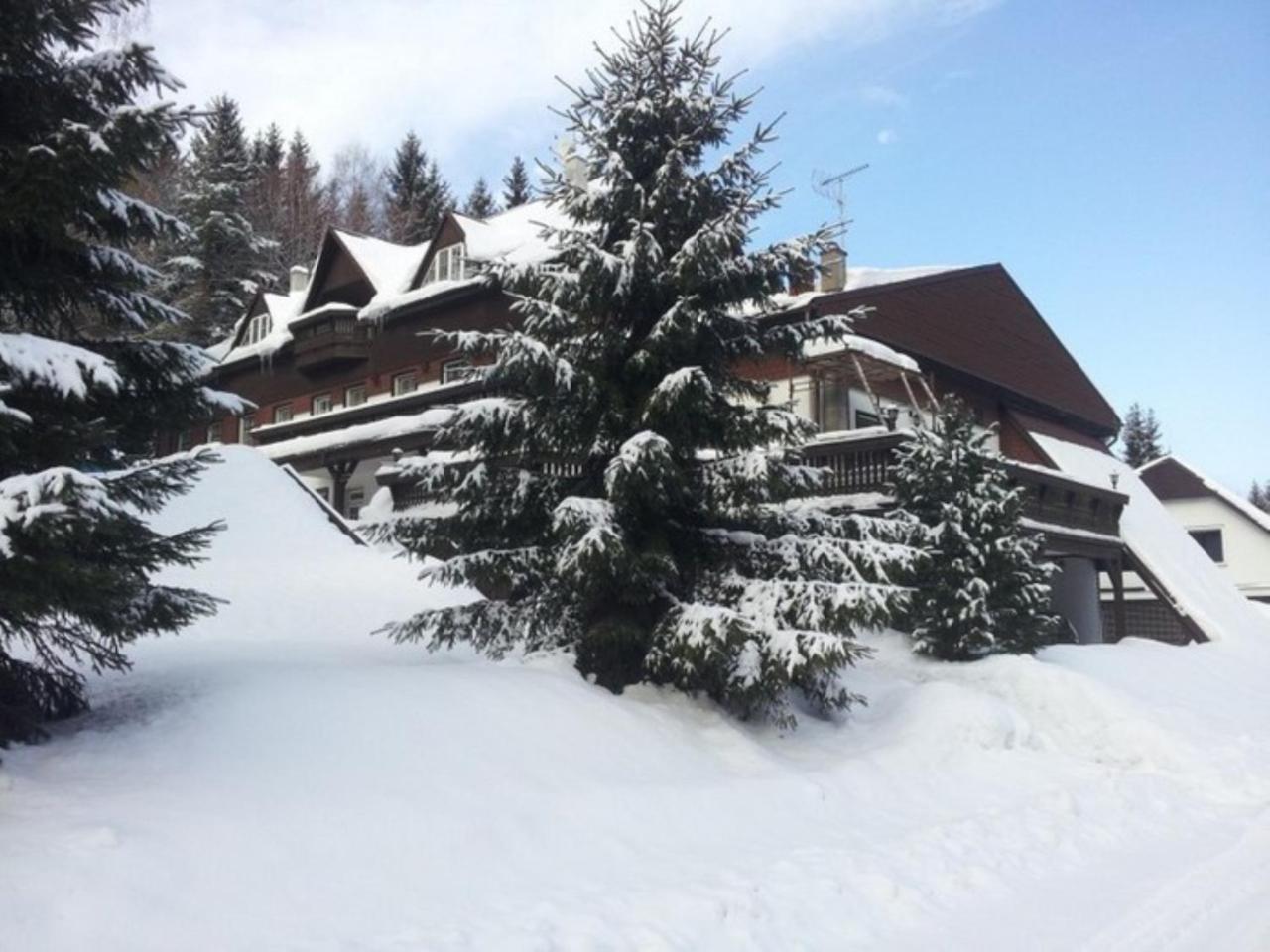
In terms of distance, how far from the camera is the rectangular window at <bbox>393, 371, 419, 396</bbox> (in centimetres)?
3108

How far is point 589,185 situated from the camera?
10.9 m

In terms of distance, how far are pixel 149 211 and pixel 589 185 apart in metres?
4.73

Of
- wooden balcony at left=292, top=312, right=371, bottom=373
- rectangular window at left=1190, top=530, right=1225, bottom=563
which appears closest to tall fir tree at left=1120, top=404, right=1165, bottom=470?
rectangular window at left=1190, top=530, right=1225, bottom=563

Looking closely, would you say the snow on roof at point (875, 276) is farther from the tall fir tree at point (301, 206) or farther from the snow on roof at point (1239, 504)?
the tall fir tree at point (301, 206)

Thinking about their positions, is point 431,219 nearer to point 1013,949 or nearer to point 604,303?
point 604,303

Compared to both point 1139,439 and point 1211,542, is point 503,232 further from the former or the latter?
point 1139,439

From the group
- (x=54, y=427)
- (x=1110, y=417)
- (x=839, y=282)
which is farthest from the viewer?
(x=1110, y=417)

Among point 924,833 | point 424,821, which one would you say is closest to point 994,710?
point 924,833

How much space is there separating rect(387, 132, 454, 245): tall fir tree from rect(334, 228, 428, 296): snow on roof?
20.1m

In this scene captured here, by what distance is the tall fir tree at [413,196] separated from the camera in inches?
2191

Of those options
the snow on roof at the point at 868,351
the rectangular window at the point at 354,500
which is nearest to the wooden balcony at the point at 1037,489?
the snow on roof at the point at 868,351

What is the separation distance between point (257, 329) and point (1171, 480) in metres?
32.1

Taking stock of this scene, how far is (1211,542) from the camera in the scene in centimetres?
3556

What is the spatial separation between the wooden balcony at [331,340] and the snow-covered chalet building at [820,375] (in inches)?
2.3
